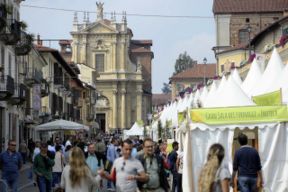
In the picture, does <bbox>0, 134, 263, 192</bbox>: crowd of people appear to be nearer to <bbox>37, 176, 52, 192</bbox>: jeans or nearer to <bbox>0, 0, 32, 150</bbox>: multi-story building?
<bbox>37, 176, 52, 192</bbox>: jeans

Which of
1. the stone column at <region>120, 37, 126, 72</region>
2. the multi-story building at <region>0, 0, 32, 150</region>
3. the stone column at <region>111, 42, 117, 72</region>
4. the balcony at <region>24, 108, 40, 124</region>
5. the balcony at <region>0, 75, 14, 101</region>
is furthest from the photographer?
the stone column at <region>120, 37, 126, 72</region>

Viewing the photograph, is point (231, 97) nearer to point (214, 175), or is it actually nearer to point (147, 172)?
point (147, 172)

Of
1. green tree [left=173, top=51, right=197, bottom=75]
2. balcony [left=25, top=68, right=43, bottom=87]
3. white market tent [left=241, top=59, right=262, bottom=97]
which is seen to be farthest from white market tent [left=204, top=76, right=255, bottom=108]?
green tree [left=173, top=51, right=197, bottom=75]

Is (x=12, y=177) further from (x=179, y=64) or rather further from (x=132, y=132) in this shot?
(x=179, y=64)

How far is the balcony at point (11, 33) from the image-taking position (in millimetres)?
40719

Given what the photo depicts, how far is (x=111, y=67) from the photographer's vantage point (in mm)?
126062

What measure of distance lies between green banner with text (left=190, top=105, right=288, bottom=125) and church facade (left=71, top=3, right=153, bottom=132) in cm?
10778

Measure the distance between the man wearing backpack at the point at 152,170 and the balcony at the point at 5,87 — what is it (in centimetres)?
2858

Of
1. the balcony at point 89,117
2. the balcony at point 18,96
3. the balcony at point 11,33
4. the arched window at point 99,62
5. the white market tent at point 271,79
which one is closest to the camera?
the white market tent at point 271,79

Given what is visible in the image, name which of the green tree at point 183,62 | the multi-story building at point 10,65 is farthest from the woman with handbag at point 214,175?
the green tree at point 183,62

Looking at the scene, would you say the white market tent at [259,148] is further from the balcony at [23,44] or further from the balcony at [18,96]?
the balcony at [23,44]

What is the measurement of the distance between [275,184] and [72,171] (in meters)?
6.88

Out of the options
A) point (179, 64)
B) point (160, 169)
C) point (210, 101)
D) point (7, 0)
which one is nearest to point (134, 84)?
point (179, 64)

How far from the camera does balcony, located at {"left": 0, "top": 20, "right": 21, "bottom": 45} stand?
134 feet
